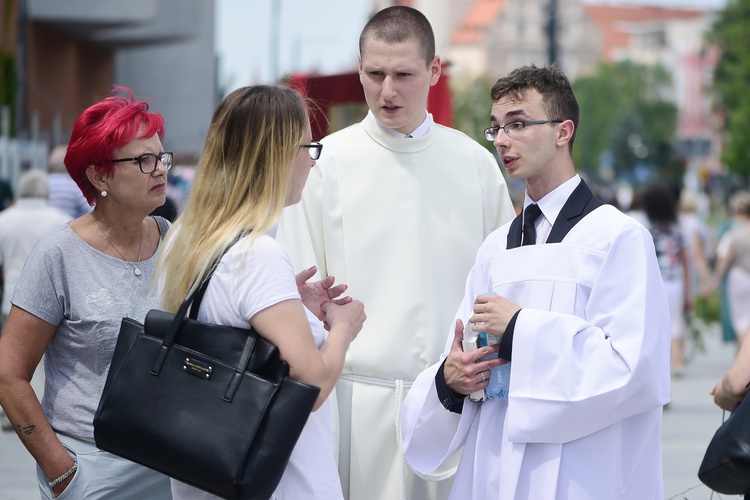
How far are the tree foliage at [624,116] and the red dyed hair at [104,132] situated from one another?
67441 mm

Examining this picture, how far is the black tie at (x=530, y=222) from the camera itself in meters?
3.75

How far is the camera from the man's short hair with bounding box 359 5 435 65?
4.42 metres

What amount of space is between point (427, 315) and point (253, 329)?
4.93 ft

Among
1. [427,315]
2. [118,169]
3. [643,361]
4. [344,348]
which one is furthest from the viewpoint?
[427,315]

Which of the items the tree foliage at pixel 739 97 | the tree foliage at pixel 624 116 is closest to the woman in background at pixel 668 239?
the tree foliage at pixel 739 97

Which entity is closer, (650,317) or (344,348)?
(344,348)

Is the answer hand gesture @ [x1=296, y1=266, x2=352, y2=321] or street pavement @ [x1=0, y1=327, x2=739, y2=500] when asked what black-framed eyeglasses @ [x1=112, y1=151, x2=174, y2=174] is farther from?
street pavement @ [x1=0, y1=327, x2=739, y2=500]

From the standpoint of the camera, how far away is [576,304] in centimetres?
357

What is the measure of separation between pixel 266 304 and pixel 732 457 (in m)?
1.53

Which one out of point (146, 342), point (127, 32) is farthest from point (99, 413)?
point (127, 32)

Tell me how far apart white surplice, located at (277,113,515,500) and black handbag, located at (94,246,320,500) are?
1.42m

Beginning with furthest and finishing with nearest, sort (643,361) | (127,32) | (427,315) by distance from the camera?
1. (127,32)
2. (427,315)
3. (643,361)

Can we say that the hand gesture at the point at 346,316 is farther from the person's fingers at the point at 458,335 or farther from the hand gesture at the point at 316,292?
the person's fingers at the point at 458,335

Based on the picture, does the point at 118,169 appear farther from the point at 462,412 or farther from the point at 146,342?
the point at 462,412
